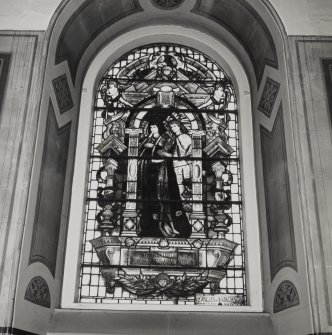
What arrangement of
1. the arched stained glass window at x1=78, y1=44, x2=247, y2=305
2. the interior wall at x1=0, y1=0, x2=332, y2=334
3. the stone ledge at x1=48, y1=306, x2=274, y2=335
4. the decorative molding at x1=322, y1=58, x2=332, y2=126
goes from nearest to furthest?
the interior wall at x1=0, y1=0, x2=332, y2=334
the stone ledge at x1=48, y1=306, x2=274, y2=335
the decorative molding at x1=322, y1=58, x2=332, y2=126
the arched stained glass window at x1=78, y1=44, x2=247, y2=305

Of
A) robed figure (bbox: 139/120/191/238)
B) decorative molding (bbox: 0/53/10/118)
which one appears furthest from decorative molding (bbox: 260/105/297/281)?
decorative molding (bbox: 0/53/10/118)

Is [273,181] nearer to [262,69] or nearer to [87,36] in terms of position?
[262,69]

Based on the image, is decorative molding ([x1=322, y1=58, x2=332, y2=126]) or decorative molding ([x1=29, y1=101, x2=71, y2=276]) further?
decorative molding ([x1=322, y1=58, x2=332, y2=126])

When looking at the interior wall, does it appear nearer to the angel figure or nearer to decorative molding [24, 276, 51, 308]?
decorative molding [24, 276, 51, 308]

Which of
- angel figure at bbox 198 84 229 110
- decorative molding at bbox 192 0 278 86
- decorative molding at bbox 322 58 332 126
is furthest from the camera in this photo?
angel figure at bbox 198 84 229 110

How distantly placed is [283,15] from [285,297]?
3.39 metres

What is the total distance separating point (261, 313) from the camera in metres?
5.82

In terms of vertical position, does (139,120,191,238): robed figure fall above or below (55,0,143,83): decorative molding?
below

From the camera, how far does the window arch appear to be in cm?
625

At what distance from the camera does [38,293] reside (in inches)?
216

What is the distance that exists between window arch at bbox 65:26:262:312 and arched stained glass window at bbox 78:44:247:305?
0.04 ft

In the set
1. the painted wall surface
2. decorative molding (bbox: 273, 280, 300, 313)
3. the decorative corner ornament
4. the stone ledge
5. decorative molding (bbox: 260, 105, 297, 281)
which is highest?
the decorative corner ornament

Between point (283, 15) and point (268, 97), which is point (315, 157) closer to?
point (268, 97)

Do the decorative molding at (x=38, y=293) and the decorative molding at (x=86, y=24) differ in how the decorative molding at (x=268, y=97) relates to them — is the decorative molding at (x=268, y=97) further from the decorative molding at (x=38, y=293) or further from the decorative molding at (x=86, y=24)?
the decorative molding at (x=38, y=293)
